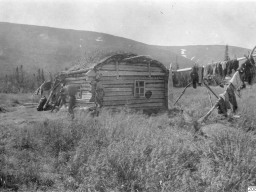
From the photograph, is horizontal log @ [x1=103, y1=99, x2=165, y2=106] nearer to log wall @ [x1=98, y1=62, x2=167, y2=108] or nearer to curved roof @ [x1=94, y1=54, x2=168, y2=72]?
log wall @ [x1=98, y1=62, x2=167, y2=108]

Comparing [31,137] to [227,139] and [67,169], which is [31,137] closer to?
[67,169]

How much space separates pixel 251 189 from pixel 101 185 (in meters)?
2.37

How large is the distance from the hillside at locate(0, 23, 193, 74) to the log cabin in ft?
93.6

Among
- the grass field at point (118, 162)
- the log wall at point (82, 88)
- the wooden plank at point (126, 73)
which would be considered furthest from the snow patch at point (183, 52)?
the grass field at point (118, 162)

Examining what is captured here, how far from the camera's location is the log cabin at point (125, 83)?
12.7 m

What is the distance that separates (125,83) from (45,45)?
200ft

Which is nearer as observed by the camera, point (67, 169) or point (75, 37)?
point (67, 169)

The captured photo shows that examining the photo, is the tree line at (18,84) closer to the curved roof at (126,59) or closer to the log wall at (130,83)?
the log wall at (130,83)

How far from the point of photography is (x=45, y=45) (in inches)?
2650

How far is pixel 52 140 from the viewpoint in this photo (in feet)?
19.1

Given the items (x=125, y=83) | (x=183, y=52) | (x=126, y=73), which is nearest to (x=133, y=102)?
(x=125, y=83)

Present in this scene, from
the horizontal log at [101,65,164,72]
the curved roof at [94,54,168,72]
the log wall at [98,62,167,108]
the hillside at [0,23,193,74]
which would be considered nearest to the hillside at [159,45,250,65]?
the hillside at [0,23,193,74]

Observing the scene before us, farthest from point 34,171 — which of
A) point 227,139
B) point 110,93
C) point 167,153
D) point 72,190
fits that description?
point 110,93

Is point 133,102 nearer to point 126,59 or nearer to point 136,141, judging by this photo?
point 126,59
